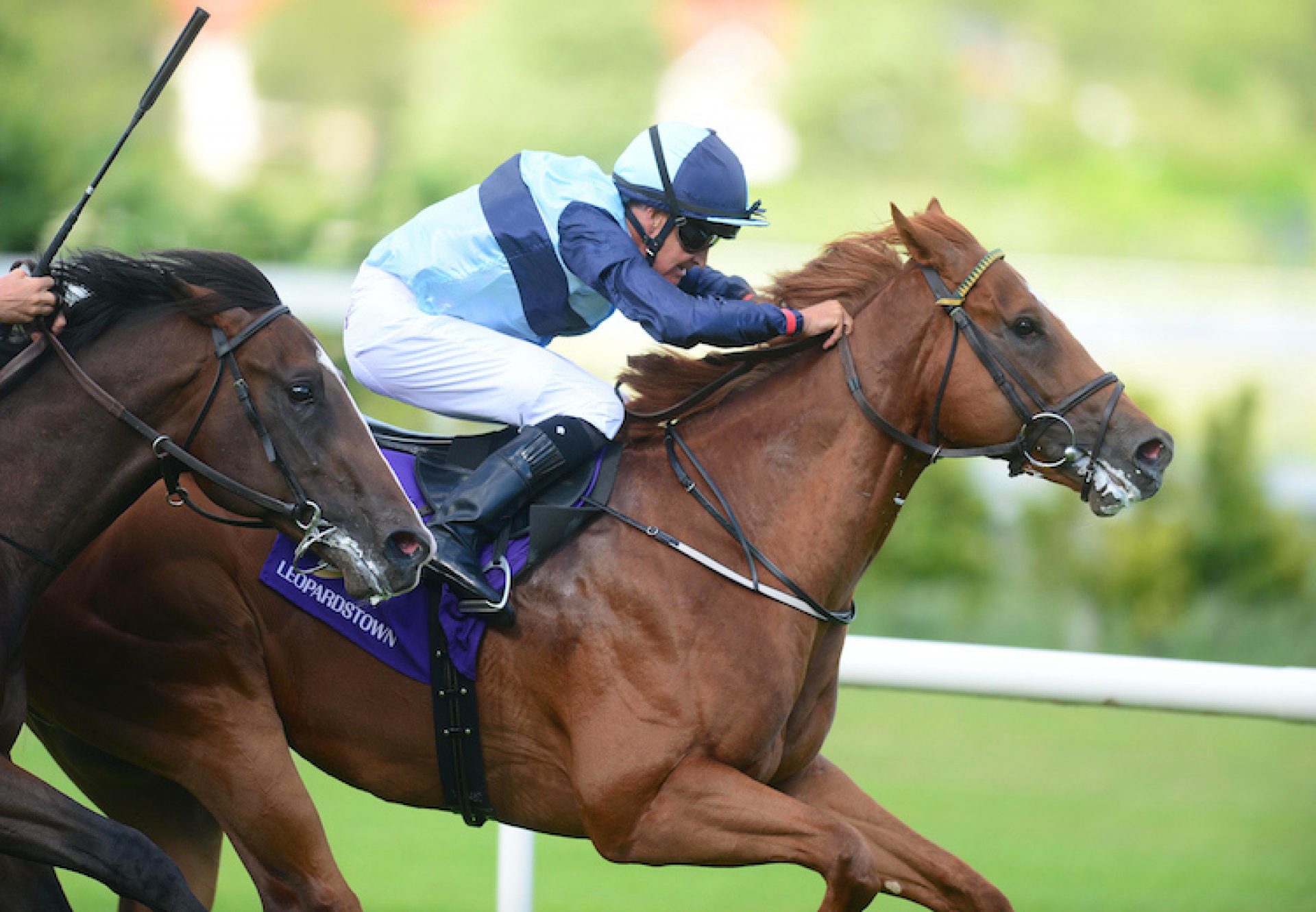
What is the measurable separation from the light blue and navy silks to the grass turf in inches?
65.3

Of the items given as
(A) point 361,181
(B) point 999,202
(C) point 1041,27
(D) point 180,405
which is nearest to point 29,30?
(D) point 180,405

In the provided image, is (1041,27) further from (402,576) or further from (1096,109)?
(402,576)

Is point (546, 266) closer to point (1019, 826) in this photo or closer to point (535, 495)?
point (535, 495)

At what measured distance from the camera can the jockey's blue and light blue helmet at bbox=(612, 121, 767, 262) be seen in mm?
3492

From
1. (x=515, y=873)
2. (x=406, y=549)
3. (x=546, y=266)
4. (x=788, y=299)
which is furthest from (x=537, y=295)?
(x=515, y=873)

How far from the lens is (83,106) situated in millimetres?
24594

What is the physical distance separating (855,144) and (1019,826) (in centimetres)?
2375

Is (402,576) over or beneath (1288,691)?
beneath

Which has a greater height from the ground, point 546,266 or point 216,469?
point 546,266

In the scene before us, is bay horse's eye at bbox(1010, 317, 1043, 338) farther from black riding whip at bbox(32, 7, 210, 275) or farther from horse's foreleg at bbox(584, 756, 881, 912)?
black riding whip at bbox(32, 7, 210, 275)

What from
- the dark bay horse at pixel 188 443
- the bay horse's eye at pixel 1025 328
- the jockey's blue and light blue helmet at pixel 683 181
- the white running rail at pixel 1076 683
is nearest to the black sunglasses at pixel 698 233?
the jockey's blue and light blue helmet at pixel 683 181

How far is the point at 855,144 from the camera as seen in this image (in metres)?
28.7

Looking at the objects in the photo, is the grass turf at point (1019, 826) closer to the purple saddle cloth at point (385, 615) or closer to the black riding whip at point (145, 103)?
the purple saddle cloth at point (385, 615)

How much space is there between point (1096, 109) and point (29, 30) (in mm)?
23422
